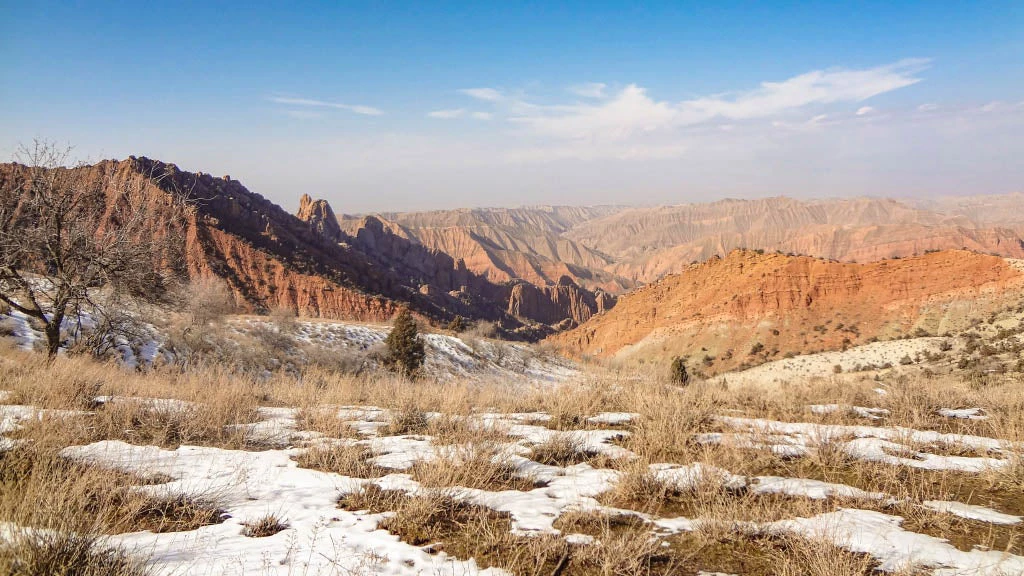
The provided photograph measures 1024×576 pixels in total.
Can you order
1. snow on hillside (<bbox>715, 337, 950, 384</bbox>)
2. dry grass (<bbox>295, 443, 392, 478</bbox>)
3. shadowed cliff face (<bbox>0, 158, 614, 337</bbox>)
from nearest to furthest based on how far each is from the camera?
dry grass (<bbox>295, 443, 392, 478</bbox>)
snow on hillside (<bbox>715, 337, 950, 384</bbox>)
shadowed cliff face (<bbox>0, 158, 614, 337</bbox>)

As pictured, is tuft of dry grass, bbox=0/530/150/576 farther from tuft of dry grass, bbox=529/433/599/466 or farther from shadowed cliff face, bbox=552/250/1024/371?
shadowed cliff face, bbox=552/250/1024/371

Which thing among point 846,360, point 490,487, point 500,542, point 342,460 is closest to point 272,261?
point 846,360

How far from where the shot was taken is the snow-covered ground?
2.67m

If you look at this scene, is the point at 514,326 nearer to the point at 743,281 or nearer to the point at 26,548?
the point at 743,281

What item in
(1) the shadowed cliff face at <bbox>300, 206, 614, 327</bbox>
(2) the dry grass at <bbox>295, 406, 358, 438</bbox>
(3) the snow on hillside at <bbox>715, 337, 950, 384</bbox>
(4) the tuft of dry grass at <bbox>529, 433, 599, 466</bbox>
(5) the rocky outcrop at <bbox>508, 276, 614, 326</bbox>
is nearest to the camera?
(4) the tuft of dry grass at <bbox>529, 433, 599, 466</bbox>

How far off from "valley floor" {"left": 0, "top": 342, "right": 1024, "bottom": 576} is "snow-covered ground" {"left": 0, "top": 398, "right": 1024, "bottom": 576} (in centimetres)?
2

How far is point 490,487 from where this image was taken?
12.8 feet

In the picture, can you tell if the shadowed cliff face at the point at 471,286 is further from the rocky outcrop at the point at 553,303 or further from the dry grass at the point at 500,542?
the dry grass at the point at 500,542

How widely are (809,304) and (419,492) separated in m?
52.6

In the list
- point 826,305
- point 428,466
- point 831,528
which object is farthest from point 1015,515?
point 826,305

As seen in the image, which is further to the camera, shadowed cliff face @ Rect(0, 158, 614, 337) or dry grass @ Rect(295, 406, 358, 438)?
shadowed cliff face @ Rect(0, 158, 614, 337)

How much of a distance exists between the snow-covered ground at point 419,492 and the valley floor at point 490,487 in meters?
0.02

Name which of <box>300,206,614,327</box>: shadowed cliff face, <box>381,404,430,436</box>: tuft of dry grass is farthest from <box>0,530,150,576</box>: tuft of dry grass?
<box>300,206,614,327</box>: shadowed cliff face

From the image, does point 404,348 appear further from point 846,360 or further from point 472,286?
point 472,286
